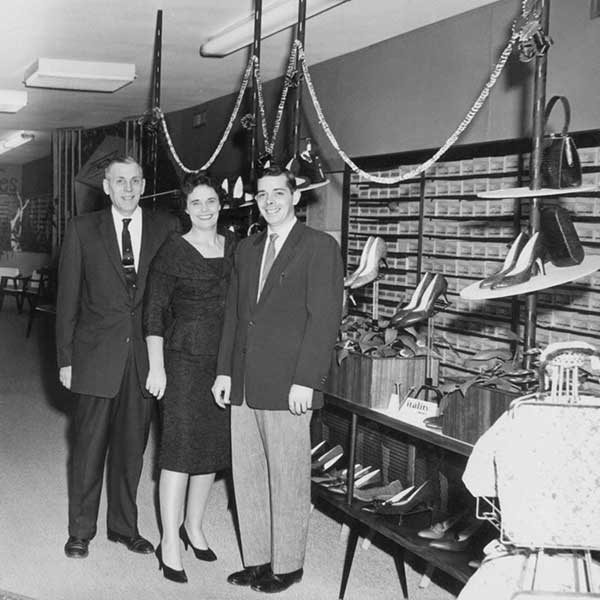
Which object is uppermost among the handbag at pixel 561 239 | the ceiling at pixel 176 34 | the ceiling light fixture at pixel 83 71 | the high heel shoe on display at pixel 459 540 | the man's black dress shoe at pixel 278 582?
the ceiling at pixel 176 34

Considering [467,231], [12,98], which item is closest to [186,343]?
[467,231]

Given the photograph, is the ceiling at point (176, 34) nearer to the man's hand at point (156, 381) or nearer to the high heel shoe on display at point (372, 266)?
the high heel shoe on display at point (372, 266)

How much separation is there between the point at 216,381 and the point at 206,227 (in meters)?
0.58

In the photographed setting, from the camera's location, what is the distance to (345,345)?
3.82 metres

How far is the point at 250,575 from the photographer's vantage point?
3.61m

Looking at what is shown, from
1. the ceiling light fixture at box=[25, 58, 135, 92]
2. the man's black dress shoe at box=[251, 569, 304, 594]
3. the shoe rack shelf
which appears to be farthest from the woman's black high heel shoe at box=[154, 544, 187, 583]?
the ceiling light fixture at box=[25, 58, 135, 92]

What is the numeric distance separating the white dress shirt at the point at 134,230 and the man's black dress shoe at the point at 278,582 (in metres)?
1.35

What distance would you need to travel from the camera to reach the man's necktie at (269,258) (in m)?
3.46

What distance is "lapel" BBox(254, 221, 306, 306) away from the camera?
11.1ft

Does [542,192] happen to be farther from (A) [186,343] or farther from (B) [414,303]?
(A) [186,343]

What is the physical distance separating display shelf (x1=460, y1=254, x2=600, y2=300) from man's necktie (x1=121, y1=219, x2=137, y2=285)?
1522 mm

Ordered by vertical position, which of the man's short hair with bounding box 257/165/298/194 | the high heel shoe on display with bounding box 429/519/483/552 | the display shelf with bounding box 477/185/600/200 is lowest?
the high heel shoe on display with bounding box 429/519/483/552

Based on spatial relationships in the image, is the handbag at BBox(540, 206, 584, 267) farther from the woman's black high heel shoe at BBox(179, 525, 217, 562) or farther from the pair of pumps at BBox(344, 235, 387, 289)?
the woman's black high heel shoe at BBox(179, 525, 217, 562)

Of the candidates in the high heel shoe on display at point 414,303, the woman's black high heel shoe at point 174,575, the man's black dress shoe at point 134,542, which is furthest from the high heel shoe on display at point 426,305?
the man's black dress shoe at point 134,542
